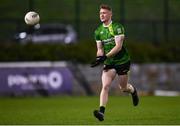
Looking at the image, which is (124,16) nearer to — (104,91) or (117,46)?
(117,46)

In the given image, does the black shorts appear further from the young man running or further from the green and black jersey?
the green and black jersey

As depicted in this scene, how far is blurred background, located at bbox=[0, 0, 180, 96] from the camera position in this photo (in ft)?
98.5

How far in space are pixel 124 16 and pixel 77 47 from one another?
320 centimetres

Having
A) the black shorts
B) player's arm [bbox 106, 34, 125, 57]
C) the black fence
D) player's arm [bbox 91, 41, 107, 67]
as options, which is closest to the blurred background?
the black fence

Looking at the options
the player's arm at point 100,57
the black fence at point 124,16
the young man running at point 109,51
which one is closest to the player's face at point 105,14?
the young man running at point 109,51

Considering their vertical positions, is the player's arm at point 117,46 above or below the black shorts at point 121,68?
above

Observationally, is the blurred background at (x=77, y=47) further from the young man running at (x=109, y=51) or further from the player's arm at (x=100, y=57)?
the player's arm at (x=100, y=57)

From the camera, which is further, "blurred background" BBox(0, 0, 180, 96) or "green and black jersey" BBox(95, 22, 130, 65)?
"blurred background" BBox(0, 0, 180, 96)

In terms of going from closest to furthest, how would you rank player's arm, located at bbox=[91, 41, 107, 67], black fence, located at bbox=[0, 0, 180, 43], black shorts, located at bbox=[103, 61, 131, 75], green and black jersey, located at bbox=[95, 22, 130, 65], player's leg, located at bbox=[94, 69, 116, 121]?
player's leg, located at bbox=[94, 69, 116, 121]
player's arm, located at bbox=[91, 41, 107, 67]
green and black jersey, located at bbox=[95, 22, 130, 65]
black shorts, located at bbox=[103, 61, 131, 75]
black fence, located at bbox=[0, 0, 180, 43]

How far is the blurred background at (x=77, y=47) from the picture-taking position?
98.5ft

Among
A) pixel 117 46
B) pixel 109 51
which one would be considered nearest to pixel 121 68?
pixel 109 51

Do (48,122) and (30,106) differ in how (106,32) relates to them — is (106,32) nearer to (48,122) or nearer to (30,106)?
(48,122)

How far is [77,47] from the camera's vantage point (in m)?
32.2

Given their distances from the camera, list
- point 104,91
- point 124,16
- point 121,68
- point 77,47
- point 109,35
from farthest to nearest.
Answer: point 124,16 → point 77,47 → point 121,68 → point 109,35 → point 104,91
